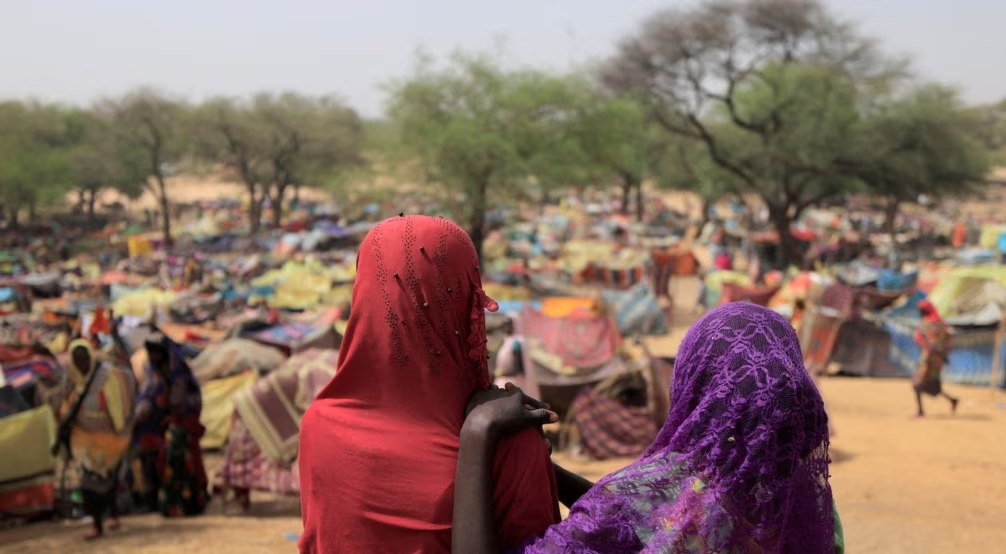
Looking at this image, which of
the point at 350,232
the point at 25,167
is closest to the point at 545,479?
the point at 350,232

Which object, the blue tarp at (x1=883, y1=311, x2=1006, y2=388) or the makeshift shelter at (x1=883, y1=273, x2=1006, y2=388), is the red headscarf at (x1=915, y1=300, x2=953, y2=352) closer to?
the makeshift shelter at (x1=883, y1=273, x2=1006, y2=388)

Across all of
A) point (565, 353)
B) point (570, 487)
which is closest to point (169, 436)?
point (565, 353)

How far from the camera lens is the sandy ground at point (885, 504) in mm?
5457

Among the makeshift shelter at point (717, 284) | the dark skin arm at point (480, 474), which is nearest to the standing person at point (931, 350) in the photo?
the makeshift shelter at point (717, 284)

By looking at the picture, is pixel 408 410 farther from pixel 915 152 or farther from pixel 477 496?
pixel 915 152

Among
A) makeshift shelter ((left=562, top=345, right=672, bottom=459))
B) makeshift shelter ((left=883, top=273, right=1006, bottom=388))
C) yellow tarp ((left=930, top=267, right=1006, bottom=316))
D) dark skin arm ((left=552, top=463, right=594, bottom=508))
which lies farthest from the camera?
yellow tarp ((left=930, top=267, right=1006, bottom=316))

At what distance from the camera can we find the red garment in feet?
4.63

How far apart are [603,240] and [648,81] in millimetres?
8975

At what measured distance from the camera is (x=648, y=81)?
26516 mm

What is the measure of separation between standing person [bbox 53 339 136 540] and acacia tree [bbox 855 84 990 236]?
2382cm

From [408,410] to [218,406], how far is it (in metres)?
7.58

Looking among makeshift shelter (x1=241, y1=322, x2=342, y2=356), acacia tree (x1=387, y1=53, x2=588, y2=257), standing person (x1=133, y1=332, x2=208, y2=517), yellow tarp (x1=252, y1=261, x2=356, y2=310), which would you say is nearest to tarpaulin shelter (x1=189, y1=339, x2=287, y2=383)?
makeshift shelter (x1=241, y1=322, x2=342, y2=356)

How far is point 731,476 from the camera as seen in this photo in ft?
4.44

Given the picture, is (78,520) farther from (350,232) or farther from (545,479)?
(350,232)
